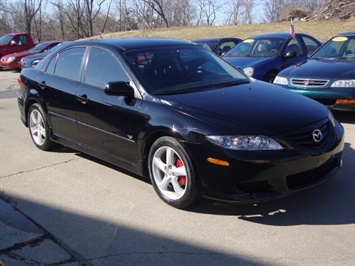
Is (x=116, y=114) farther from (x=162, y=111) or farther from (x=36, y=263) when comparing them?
(x=36, y=263)

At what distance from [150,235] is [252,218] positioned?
0.94m

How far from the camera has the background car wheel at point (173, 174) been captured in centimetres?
379

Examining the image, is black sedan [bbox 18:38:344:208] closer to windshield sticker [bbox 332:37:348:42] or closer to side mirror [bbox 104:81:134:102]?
side mirror [bbox 104:81:134:102]

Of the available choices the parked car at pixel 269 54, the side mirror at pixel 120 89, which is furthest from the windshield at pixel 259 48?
the side mirror at pixel 120 89

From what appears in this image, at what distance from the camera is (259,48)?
1012cm

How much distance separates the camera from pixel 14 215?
13.2 ft

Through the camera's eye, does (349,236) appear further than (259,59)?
No

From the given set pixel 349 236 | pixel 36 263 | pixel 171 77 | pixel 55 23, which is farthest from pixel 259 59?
pixel 55 23

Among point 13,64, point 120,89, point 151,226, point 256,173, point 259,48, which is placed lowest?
point 13,64

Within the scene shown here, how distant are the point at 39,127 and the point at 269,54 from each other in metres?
5.75

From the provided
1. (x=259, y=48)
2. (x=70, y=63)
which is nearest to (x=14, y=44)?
(x=259, y=48)

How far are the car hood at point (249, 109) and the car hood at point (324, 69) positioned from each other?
2.90 meters

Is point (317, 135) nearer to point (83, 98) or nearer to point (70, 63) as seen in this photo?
point (83, 98)

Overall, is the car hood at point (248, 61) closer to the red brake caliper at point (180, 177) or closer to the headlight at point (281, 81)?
the headlight at point (281, 81)
